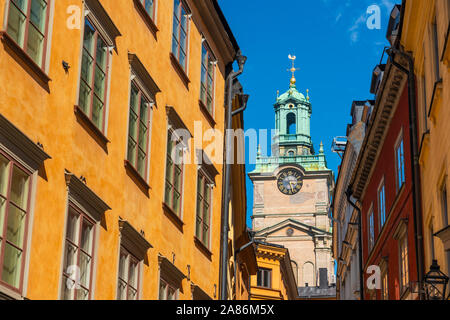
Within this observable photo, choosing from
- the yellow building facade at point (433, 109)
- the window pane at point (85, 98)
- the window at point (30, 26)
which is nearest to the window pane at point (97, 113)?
the window pane at point (85, 98)

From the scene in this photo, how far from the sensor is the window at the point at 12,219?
11.3 metres

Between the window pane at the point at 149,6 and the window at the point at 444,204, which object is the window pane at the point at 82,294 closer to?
the window pane at the point at 149,6

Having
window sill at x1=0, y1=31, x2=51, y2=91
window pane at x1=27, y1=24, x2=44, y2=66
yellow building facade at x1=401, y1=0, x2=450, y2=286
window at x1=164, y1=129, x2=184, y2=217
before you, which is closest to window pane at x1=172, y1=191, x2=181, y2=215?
window at x1=164, y1=129, x2=184, y2=217

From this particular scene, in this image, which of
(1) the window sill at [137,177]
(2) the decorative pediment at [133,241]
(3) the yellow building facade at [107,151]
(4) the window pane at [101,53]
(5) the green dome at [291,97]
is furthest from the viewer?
(5) the green dome at [291,97]

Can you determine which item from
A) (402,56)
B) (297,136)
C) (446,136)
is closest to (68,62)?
(446,136)

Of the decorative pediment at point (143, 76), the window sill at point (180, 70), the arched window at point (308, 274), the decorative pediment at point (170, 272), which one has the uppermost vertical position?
the arched window at point (308, 274)

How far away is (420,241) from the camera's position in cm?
2092

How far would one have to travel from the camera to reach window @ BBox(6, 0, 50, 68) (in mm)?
12000

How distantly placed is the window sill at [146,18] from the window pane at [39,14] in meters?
4.62

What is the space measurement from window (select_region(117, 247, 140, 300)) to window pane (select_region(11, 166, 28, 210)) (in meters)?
4.21

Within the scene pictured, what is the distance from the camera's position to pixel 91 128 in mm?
14578

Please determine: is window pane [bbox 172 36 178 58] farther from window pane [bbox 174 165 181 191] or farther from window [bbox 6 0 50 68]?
window [bbox 6 0 50 68]

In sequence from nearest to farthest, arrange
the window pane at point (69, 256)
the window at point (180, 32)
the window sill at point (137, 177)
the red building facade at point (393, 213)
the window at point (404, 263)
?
the window pane at point (69, 256) → the window sill at point (137, 177) → the window at point (180, 32) → the red building facade at point (393, 213) → the window at point (404, 263)

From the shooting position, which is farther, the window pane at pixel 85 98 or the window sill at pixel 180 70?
the window sill at pixel 180 70
